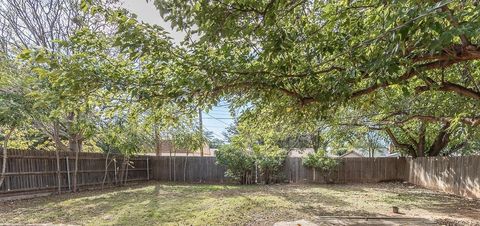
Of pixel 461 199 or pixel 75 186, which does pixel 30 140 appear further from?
pixel 461 199

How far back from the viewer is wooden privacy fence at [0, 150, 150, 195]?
332 inches

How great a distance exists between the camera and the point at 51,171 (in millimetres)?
9500

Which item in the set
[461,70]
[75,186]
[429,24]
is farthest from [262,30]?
[75,186]

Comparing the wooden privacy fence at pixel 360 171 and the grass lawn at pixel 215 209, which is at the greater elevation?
the grass lawn at pixel 215 209

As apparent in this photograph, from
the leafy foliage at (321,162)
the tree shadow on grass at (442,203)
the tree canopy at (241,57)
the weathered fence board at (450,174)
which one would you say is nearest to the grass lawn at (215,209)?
the tree shadow on grass at (442,203)

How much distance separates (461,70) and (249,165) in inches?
340

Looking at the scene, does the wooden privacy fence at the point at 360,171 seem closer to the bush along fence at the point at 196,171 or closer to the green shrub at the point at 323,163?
the bush along fence at the point at 196,171

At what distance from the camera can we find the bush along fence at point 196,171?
8625 millimetres

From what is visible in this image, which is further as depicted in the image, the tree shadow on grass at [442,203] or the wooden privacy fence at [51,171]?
the wooden privacy fence at [51,171]

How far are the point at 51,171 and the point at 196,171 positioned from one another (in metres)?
6.44

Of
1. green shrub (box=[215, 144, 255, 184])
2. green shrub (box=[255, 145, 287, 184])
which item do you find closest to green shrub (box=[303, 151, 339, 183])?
green shrub (box=[255, 145, 287, 184])

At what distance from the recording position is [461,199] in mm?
8352

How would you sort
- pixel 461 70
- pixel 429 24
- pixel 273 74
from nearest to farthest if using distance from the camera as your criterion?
pixel 429 24, pixel 273 74, pixel 461 70

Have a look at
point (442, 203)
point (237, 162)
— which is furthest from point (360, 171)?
point (442, 203)
